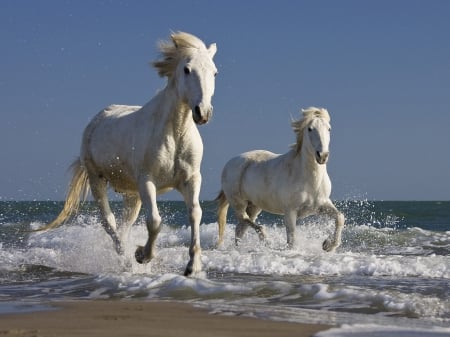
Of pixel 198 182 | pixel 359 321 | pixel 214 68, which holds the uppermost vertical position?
pixel 214 68

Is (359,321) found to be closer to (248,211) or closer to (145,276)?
(145,276)

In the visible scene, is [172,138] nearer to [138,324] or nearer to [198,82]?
[198,82]

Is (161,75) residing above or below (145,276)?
above

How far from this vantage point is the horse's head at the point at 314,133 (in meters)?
9.62

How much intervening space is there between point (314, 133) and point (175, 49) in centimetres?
349

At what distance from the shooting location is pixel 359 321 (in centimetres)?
441

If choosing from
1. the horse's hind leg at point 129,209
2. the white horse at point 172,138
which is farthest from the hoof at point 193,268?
the horse's hind leg at point 129,209

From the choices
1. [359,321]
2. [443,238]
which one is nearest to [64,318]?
[359,321]

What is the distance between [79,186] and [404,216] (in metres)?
23.1

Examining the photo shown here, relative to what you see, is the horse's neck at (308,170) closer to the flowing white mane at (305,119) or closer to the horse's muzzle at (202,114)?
the flowing white mane at (305,119)

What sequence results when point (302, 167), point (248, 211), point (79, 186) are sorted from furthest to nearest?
point (248, 211) < point (302, 167) < point (79, 186)

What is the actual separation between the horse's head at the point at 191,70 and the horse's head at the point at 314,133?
3209mm

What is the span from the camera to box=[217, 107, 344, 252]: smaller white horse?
9805mm

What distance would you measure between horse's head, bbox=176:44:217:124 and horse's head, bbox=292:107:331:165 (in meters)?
3.36
